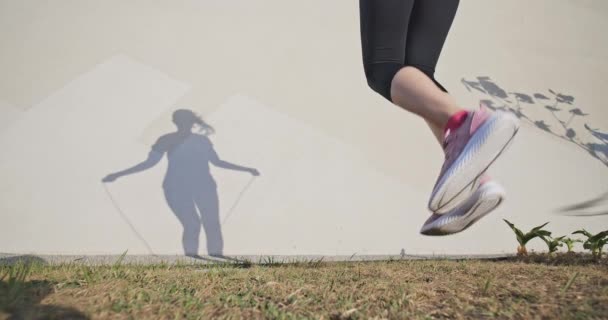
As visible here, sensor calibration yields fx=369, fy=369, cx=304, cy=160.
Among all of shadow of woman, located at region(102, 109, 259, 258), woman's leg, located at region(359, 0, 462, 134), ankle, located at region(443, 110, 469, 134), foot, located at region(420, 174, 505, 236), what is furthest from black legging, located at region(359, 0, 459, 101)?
shadow of woman, located at region(102, 109, 259, 258)

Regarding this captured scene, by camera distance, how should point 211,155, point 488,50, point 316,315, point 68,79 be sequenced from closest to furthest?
point 316,315 < point 211,155 < point 68,79 < point 488,50

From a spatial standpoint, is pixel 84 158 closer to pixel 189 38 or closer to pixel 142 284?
pixel 189 38

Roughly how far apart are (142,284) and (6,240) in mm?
3276

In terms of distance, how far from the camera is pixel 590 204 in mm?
5113

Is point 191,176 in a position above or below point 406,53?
above

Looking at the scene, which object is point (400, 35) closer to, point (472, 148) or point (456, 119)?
point (456, 119)

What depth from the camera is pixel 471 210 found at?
1108 millimetres

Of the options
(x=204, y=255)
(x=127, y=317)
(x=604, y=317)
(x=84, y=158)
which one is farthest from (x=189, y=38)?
(x=604, y=317)

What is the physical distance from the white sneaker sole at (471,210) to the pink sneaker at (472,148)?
0.04 m

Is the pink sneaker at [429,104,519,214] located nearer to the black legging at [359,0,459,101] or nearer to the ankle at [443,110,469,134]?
the ankle at [443,110,469,134]

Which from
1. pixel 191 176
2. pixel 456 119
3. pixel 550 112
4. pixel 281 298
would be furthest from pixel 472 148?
pixel 550 112

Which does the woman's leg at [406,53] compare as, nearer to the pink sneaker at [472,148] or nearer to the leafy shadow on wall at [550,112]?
the pink sneaker at [472,148]

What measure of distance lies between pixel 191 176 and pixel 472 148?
4070 mm

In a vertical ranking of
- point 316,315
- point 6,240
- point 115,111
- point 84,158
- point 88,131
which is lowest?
point 316,315
